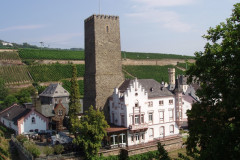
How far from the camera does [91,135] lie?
987 inches

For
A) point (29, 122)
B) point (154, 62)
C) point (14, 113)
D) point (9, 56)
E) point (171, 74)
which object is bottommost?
point (29, 122)

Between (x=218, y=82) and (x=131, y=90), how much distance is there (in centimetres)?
1704

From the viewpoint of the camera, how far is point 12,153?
92.9ft

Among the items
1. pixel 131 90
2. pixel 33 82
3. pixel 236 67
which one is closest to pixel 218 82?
pixel 236 67

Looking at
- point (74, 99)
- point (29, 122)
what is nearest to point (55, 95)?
point (29, 122)

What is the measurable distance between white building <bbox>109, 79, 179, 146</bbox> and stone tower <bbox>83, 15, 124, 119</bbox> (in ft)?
4.38

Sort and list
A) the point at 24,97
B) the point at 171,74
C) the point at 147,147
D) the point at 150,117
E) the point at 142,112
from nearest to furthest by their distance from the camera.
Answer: the point at 147,147
the point at 142,112
the point at 150,117
the point at 24,97
the point at 171,74

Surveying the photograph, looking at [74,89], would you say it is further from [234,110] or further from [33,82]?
[33,82]

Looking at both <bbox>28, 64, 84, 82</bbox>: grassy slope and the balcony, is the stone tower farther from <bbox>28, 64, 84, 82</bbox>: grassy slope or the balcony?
<bbox>28, 64, 84, 82</bbox>: grassy slope

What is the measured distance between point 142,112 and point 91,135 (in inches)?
289

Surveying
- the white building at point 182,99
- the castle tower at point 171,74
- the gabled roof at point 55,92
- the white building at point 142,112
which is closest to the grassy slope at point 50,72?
the gabled roof at point 55,92

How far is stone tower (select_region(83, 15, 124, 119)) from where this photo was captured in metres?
31.9

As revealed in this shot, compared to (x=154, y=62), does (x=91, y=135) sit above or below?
below

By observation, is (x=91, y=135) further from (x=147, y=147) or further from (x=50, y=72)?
(x=50, y=72)
